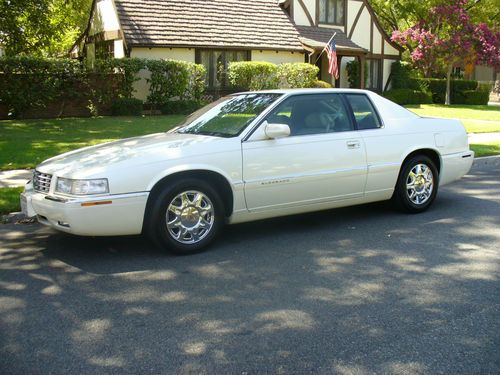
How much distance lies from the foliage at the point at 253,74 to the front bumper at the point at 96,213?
62.8 ft

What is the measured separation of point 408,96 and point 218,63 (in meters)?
10.8

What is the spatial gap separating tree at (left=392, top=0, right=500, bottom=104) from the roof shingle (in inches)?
277

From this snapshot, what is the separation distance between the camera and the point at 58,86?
1989 centimetres

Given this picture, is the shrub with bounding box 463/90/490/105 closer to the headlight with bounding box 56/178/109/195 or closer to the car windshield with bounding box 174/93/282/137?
the car windshield with bounding box 174/93/282/137

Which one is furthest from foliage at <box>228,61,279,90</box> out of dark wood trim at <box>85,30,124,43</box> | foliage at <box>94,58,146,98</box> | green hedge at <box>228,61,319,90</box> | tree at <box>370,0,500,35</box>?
tree at <box>370,0,500,35</box>

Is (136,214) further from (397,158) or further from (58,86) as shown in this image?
(58,86)

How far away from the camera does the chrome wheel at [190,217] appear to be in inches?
223

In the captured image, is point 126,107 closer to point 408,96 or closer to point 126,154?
point 126,154

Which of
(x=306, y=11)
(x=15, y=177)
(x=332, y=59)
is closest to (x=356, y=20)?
(x=306, y=11)

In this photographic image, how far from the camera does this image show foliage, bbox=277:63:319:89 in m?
24.4

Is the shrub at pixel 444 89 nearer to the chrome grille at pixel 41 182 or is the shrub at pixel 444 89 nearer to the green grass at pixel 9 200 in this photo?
the green grass at pixel 9 200

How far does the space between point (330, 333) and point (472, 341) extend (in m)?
0.88

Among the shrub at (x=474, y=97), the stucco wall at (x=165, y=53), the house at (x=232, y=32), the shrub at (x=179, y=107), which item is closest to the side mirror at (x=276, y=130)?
the shrub at (x=179, y=107)

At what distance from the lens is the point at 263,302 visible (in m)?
4.47
